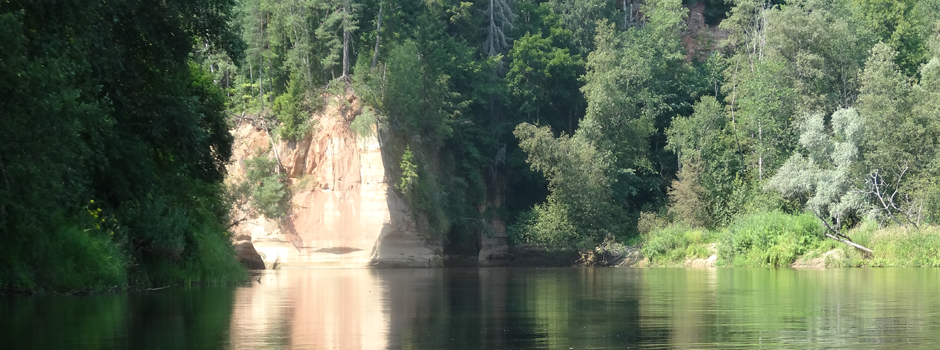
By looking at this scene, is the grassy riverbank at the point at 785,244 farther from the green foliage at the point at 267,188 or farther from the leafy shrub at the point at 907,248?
the green foliage at the point at 267,188

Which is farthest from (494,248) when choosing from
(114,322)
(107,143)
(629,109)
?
(114,322)

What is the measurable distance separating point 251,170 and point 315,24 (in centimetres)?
936

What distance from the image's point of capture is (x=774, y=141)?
64.1m

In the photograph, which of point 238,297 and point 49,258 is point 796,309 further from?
point 49,258

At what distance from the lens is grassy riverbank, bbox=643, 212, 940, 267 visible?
4875 cm

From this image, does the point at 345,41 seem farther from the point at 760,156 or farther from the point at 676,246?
the point at 760,156

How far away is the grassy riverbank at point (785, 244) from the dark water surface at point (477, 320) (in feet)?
86.8

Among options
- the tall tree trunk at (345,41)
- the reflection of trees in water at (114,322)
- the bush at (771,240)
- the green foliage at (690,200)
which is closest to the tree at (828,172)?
the bush at (771,240)

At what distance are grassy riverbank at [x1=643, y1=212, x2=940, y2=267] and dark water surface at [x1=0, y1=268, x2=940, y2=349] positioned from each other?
1041 inches

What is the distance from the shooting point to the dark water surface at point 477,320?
12.5m

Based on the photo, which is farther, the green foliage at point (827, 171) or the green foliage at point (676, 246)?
the green foliage at point (676, 246)

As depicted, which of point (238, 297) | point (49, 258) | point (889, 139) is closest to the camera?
point (49, 258)

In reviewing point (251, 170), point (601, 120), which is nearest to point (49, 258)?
point (251, 170)

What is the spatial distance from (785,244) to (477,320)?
135 ft
